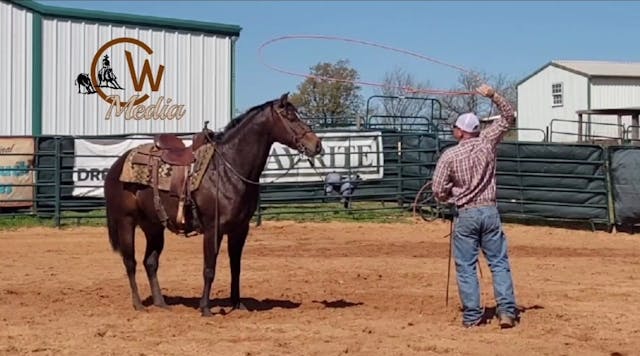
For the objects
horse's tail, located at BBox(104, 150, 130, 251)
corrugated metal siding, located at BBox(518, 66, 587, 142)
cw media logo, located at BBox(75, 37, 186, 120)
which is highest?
corrugated metal siding, located at BBox(518, 66, 587, 142)

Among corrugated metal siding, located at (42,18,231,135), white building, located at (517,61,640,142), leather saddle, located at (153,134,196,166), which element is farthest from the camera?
white building, located at (517,61,640,142)

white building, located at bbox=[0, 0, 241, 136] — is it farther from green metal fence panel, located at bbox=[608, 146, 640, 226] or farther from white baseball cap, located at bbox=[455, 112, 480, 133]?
white baseball cap, located at bbox=[455, 112, 480, 133]

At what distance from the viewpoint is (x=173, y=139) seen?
320 inches

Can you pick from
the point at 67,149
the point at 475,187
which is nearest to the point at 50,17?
the point at 67,149

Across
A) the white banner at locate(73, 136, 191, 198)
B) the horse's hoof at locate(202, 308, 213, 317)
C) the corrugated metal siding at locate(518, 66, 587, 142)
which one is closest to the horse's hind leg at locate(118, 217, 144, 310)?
the horse's hoof at locate(202, 308, 213, 317)

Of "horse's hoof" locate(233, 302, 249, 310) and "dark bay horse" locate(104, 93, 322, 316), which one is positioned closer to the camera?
"dark bay horse" locate(104, 93, 322, 316)

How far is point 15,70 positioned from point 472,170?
14.8 meters

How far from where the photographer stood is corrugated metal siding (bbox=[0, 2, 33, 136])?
19.1m

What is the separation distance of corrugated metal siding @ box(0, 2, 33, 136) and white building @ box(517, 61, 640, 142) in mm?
27532

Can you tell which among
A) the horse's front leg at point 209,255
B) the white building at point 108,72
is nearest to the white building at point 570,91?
the white building at point 108,72

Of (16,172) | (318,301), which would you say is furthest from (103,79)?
(318,301)

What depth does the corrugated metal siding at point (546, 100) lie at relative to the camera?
4306 cm

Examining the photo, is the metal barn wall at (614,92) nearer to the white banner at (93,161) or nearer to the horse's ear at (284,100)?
the white banner at (93,161)

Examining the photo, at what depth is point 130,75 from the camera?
70.2ft
